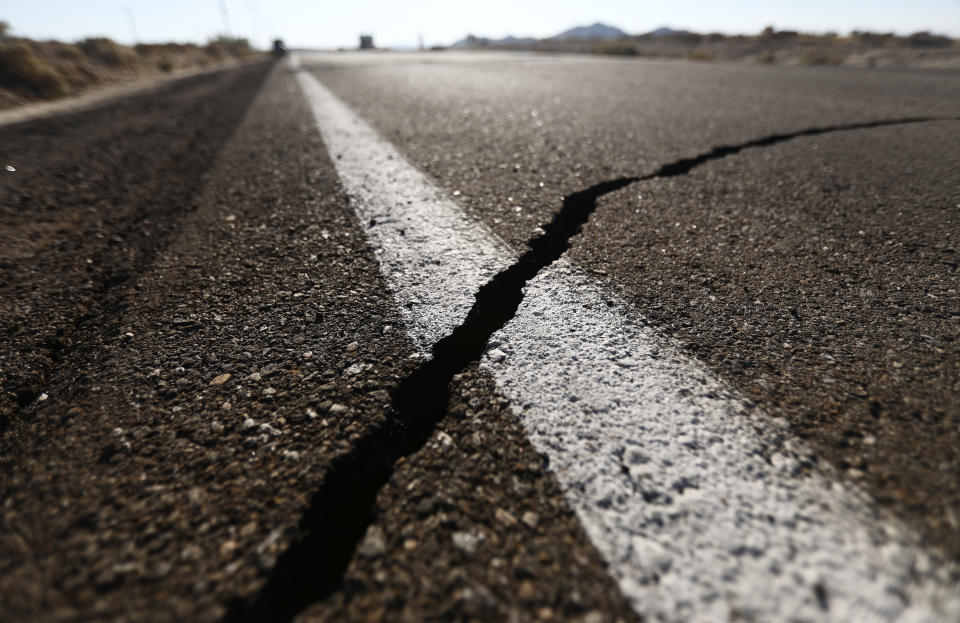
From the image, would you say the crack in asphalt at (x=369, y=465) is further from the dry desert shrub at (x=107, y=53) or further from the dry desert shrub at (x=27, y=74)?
the dry desert shrub at (x=107, y=53)

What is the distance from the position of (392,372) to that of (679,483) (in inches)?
23.0

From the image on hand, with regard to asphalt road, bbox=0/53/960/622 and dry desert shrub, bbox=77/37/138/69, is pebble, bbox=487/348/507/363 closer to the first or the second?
asphalt road, bbox=0/53/960/622

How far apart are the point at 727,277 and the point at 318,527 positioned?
1193 mm

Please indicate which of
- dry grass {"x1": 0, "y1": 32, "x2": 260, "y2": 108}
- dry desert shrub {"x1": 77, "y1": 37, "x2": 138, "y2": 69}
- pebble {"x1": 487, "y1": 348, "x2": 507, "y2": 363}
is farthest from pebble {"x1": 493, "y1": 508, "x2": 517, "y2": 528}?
dry desert shrub {"x1": 77, "y1": 37, "x2": 138, "y2": 69}

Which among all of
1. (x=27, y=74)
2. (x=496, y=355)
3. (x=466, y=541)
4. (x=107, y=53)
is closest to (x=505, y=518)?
(x=466, y=541)

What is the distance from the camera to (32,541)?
2.20ft

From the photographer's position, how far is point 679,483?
724 millimetres

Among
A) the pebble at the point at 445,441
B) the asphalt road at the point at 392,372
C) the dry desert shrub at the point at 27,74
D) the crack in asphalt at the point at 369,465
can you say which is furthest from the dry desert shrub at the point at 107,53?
the pebble at the point at 445,441

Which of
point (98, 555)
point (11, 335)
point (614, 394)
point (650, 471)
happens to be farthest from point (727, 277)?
point (11, 335)

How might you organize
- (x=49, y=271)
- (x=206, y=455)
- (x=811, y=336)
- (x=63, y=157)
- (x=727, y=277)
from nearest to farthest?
1. (x=206, y=455)
2. (x=811, y=336)
3. (x=727, y=277)
4. (x=49, y=271)
5. (x=63, y=157)

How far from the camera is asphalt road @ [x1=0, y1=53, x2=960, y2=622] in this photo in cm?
63

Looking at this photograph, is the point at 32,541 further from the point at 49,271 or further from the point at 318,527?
the point at 49,271

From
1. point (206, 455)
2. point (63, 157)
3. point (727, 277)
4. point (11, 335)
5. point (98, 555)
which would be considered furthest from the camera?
point (63, 157)

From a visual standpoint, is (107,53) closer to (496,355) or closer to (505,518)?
(496,355)
